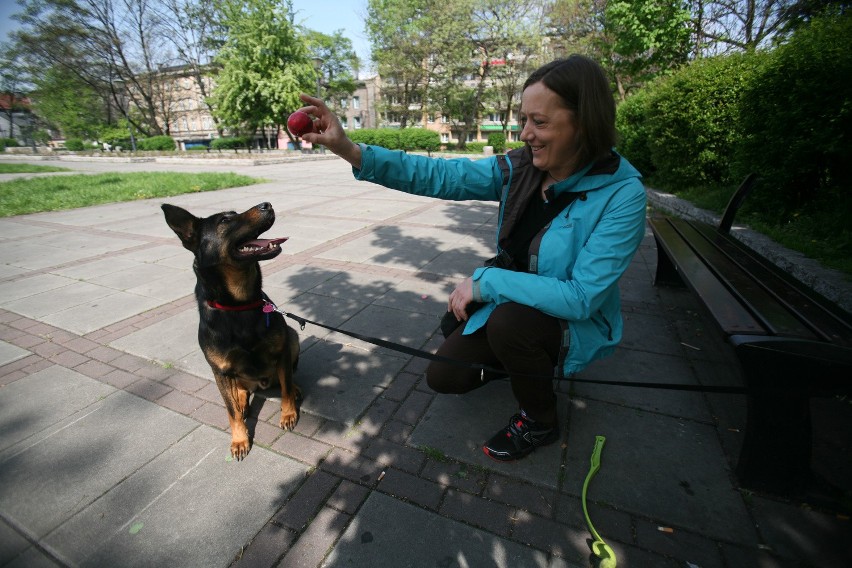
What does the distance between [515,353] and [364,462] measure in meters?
1.05

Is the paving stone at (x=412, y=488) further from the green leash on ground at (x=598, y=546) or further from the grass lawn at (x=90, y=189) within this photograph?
the grass lawn at (x=90, y=189)

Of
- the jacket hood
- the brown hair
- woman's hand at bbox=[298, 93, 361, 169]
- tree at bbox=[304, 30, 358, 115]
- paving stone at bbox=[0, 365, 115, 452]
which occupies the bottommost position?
paving stone at bbox=[0, 365, 115, 452]

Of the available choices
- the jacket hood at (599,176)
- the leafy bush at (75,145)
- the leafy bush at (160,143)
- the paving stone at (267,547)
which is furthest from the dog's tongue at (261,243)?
the leafy bush at (75,145)

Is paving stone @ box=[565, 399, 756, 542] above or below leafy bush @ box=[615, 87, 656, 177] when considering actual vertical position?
below

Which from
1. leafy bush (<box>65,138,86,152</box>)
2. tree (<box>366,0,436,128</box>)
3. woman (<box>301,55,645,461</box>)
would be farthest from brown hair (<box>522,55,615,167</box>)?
leafy bush (<box>65,138,86,152</box>)

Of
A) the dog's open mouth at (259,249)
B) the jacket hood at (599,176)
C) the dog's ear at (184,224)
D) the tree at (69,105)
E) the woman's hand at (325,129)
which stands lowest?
the dog's open mouth at (259,249)

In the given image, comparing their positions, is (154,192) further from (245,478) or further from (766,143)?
(766,143)

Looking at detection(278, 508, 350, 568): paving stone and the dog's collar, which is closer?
detection(278, 508, 350, 568): paving stone

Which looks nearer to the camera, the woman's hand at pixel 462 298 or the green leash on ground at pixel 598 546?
the green leash on ground at pixel 598 546

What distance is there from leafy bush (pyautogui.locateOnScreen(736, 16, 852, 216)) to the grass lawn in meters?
13.3

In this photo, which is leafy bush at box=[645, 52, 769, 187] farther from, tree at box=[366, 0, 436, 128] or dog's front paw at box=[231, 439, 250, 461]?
tree at box=[366, 0, 436, 128]

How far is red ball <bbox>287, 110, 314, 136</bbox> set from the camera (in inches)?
69.7

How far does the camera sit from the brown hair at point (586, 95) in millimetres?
1764

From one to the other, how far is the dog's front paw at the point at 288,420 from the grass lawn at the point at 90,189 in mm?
11175
